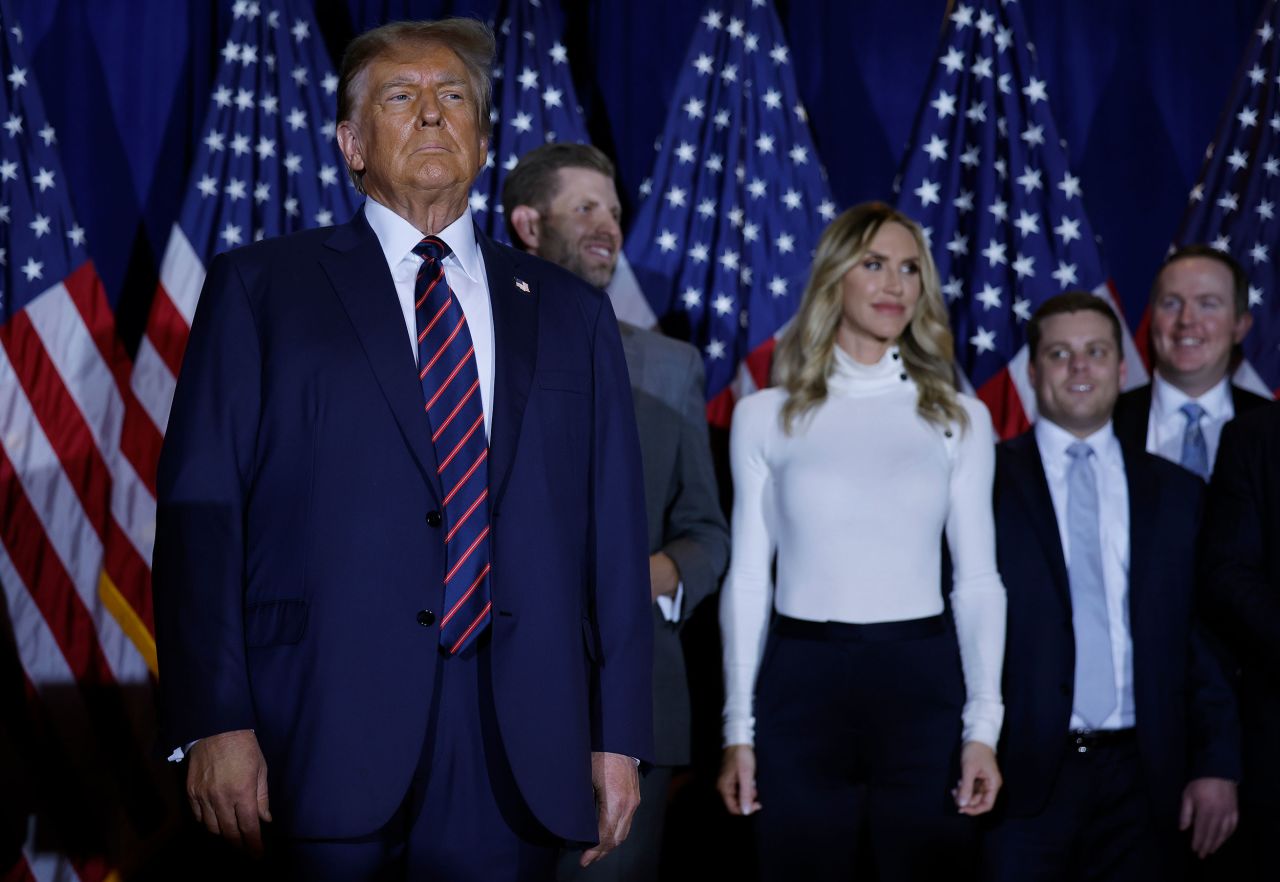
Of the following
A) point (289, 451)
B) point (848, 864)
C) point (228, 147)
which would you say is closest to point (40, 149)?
point (228, 147)

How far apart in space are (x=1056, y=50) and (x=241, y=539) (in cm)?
341

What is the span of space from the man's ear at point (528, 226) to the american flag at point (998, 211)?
145 centimetres

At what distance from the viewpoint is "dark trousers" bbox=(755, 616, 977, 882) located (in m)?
2.63

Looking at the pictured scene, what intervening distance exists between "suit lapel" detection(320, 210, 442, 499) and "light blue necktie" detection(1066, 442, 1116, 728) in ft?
5.79

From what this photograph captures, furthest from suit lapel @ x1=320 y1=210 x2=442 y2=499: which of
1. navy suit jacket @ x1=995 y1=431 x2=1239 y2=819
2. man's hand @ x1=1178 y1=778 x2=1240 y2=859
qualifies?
man's hand @ x1=1178 y1=778 x2=1240 y2=859

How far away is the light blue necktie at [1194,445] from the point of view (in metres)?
3.31

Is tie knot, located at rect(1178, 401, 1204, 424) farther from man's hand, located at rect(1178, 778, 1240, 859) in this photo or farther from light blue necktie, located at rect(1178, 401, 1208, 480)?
man's hand, located at rect(1178, 778, 1240, 859)

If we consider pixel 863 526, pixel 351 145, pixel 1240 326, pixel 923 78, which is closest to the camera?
pixel 351 145

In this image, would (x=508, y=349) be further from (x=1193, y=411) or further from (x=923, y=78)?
Answer: (x=923, y=78)

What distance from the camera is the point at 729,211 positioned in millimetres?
3980

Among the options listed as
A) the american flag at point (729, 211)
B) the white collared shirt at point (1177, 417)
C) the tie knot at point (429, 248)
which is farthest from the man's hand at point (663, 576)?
the white collared shirt at point (1177, 417)

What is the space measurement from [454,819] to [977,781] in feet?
4.51

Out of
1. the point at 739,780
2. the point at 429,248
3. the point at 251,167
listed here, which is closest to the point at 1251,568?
the point at 739,780

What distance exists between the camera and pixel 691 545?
110 inches
